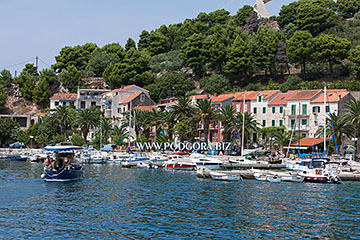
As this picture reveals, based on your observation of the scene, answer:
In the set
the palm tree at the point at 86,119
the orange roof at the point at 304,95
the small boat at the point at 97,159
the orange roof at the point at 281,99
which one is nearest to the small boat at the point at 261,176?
the orange roof at the point at 304,95

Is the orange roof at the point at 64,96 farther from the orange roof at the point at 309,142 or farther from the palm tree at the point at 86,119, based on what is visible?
the orange roof at the point at 309,142

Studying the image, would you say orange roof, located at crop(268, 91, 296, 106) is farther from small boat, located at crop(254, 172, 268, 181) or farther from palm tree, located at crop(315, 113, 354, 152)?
small boat, located at crop(254, 172, 268, 181)

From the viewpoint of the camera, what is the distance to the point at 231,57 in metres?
115

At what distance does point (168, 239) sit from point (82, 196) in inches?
661

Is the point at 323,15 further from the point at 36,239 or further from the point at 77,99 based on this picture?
the point at 36,239

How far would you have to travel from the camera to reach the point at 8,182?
4862cm

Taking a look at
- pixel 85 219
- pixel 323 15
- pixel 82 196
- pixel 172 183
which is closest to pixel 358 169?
pixel 172 183

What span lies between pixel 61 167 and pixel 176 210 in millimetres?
20750

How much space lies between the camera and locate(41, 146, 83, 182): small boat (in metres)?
48.4

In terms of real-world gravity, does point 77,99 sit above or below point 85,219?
above

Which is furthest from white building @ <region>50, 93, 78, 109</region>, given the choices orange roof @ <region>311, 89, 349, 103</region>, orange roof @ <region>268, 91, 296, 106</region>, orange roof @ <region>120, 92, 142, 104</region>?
orange roof @ <region>311, 89, 349, 103</region>

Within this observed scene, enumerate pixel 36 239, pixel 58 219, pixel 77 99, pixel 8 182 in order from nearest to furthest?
pixel 36 239 < pixel 58 219 < pixel 8 182 < pixel 77 99

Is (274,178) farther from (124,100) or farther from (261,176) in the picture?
(124,100)

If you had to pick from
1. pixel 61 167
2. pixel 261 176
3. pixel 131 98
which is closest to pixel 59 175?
pixel 61 167
